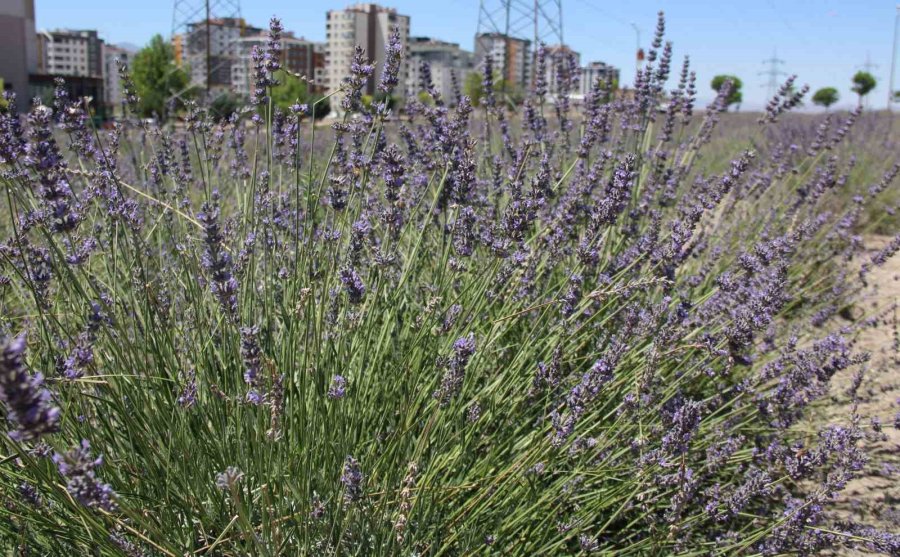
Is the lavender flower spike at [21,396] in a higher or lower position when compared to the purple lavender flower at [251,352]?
higher

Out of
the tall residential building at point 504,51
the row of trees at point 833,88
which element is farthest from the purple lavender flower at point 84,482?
the row of trees at point 833,88

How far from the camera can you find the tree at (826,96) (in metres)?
51.2

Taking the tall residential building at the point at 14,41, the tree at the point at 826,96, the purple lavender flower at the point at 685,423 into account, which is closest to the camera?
the purple lavender flower at the point at 685,423

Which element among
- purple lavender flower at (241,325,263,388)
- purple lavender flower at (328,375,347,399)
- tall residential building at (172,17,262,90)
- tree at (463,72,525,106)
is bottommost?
purple lavender flower at (328,375,347,399)

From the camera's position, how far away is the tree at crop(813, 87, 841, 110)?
51.2 metres

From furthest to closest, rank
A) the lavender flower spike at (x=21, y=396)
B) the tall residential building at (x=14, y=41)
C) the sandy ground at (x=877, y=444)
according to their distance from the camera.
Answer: the tall residential building at (x=14, y=41), the sandy ground at (x=877, y=444), the lavender flower spike at (x=21, y=396)

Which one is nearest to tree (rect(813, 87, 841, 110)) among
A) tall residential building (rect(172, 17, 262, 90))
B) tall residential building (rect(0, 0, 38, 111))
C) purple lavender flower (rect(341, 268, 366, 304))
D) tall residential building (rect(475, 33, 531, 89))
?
tall residential building (rect(475, 33, 531, 89))

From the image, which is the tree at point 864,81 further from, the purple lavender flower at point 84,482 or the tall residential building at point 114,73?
the purple lavender flower at point 84,482

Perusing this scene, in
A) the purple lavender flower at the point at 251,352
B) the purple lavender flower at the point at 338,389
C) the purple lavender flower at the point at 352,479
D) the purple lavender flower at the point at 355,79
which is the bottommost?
the purple lavender flower at the point at 352,479

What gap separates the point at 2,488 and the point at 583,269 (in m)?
1.73

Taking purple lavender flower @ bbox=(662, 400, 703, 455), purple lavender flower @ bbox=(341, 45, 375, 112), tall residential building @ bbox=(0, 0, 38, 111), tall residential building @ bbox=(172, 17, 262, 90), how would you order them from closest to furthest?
purple lavender flower @ bbox=(662, 400, 703, 455)
purple lavender flower @ bbox=(341, 45, 375, 112)
tall residential building @ bbox=(172, 17, 262, 90)
tall residential building @ bbox=(0, 0, 38, 111)

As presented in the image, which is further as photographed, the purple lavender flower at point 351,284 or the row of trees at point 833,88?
the row of trees at point 833,88

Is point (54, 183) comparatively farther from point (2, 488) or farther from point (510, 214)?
point (510, 214)

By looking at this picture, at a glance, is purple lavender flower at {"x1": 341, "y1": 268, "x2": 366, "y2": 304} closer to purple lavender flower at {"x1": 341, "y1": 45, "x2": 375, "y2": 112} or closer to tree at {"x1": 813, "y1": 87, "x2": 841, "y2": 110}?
purple lavender flower at {"x1": 341, "y1": 45, "x2": 375, "y2": 112}
